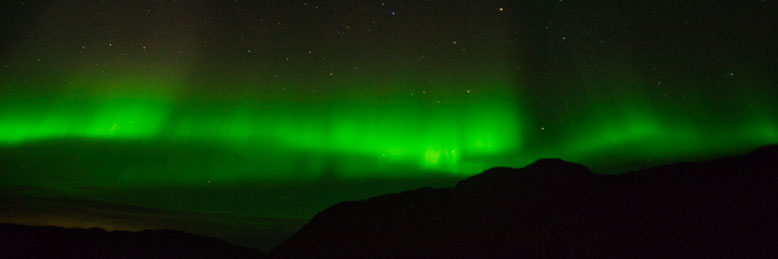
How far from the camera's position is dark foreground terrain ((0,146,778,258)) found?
2552cm

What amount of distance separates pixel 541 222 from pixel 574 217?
99.4 inches

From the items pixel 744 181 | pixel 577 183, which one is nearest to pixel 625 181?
pixel 577 183

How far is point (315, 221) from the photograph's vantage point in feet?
200

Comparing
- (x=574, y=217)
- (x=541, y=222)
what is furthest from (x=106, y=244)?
(x=574, y=217)

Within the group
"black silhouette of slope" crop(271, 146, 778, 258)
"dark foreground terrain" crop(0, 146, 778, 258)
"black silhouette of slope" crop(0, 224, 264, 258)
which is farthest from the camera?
"black silhouette of slope" crop(0, 224, 264, 258)

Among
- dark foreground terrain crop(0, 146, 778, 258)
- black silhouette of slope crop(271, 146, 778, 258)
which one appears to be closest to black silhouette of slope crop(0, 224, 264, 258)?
dark foreground terrain crop(0, 146, 778, 258)

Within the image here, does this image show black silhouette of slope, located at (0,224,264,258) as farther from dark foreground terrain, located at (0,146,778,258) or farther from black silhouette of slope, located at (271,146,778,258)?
black silhouette of slope, located at (271,146,778,258)

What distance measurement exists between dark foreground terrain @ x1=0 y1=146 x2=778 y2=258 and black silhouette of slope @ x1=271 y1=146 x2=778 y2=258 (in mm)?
88

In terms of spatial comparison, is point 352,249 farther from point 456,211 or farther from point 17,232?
point 17,232

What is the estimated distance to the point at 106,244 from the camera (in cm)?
5734

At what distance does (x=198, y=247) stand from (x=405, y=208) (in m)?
26.3

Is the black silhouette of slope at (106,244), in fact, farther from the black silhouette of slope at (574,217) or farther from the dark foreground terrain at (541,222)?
the black silhouette of slope at (574,217)

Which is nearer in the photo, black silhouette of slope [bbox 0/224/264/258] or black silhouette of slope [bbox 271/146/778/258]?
black silhouette of slope [bbox 271/146/778/258]

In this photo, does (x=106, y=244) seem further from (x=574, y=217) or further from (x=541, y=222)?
(x=574, y=217)
